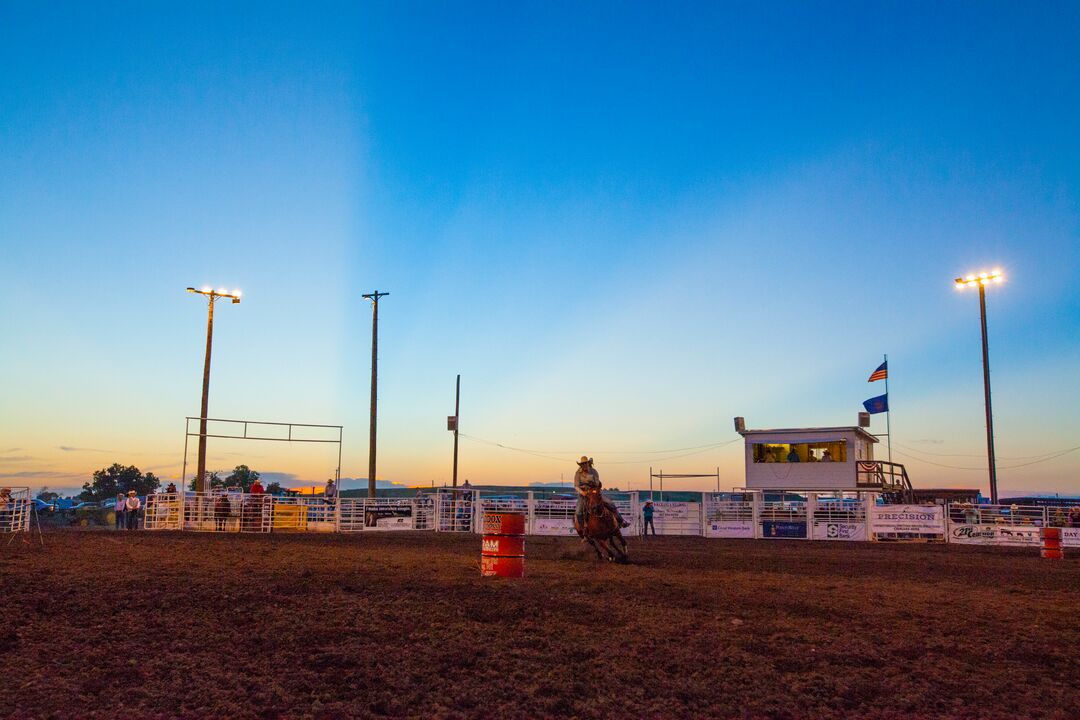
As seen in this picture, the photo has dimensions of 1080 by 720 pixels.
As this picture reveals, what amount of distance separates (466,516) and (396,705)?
79.4 feet

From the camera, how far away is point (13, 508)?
2303 centimetres

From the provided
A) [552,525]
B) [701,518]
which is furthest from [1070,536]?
[552,525]

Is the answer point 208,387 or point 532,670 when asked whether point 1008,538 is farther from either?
point 208,387

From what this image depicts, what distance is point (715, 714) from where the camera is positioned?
209 inches

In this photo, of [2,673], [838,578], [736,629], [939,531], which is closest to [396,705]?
[2,673]

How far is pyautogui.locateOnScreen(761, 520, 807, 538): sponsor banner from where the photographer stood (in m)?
28.3

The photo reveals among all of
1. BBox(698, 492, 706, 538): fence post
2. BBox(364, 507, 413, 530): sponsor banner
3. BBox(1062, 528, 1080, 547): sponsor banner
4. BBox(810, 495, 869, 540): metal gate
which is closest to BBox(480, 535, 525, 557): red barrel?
BBox(364, 507, 413, 530): sponsor banner

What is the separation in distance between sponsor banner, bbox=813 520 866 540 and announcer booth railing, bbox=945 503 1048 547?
2.89 meters

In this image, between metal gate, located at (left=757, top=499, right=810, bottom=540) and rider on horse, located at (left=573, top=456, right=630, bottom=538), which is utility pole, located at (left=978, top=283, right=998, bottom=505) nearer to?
metal gate, located at (left=757, top=499, right=810, bottom=540)

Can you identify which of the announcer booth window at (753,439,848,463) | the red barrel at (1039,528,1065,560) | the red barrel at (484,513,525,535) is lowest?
the red barrel at (1039,528,1065,560)

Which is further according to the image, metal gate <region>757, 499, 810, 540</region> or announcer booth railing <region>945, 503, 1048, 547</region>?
metal gate <region>757, 499, 810, 540</region>

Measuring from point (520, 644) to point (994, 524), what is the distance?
25160mm

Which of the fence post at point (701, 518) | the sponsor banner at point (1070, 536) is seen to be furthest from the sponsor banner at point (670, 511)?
the sponsor banner at point (1070, 536)

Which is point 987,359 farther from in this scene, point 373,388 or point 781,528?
point 373,388
